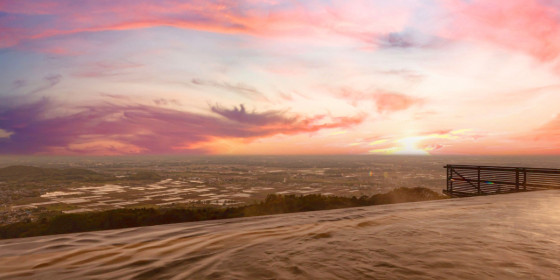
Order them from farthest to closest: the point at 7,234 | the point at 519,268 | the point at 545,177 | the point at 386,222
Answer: the point at 545,177 < the point at 7,234 < the point at 386,222 < the point at 519,268

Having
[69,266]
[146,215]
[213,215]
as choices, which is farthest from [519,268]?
[146,215]

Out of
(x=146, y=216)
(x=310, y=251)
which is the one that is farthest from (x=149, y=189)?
(x=310, y=251)

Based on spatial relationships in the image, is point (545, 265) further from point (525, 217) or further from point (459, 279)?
point (525, 217)

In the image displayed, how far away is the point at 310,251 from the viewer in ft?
11.7

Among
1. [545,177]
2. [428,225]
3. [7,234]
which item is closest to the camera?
[428,225]

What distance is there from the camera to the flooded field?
2.84 metres

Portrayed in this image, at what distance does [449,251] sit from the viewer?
3.39 meters

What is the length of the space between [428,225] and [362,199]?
7.71 metres

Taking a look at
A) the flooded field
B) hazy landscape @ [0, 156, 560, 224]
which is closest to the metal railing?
the flooded field

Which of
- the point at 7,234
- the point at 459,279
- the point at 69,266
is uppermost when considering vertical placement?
the point at 459,279

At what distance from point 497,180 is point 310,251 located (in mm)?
17417

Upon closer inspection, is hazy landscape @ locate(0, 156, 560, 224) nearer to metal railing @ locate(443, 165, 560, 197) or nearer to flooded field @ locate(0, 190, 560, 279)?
flooded field @ locate(0, 190, 560, 279)

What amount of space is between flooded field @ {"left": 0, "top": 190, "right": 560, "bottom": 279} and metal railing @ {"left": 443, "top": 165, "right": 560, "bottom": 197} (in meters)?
11.7

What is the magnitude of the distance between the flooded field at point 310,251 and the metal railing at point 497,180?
11.7m
